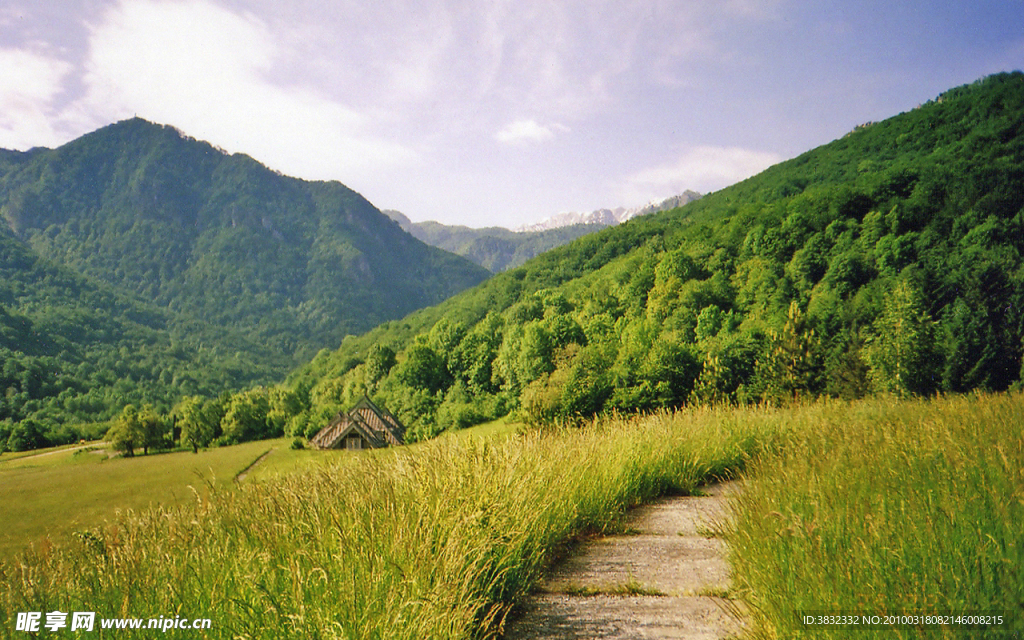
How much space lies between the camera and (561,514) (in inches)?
173

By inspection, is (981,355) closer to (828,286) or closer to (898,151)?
(828,286)

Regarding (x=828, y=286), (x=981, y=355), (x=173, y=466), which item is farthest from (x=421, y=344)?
(x=981, y=355)

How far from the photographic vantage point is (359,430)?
2263 inches

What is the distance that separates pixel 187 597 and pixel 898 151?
113617mm

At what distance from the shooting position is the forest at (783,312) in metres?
37.6

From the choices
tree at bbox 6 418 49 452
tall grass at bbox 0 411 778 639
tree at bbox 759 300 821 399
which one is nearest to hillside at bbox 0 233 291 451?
tree at bbox 6 418 49 452

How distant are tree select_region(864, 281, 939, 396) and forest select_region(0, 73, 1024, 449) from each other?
0.54 ft

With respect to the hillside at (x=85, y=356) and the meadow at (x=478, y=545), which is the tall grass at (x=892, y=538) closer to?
the meadow at (x=478, y=545)

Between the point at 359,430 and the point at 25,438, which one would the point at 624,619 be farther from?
the point at 25,438

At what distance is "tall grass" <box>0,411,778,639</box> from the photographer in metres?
2.32

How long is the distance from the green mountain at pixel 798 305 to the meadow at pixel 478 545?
57.5 ft

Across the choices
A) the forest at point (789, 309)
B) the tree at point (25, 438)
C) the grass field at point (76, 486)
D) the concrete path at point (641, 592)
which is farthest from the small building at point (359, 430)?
the concrete path at point (641, 592)

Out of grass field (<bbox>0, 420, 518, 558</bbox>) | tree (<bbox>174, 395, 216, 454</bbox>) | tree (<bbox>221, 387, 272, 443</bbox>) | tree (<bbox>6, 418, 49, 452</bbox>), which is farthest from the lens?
tree (<bbox>221, 387, 272, 443</bbox>)

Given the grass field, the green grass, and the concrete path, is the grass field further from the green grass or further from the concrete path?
the concrete path
